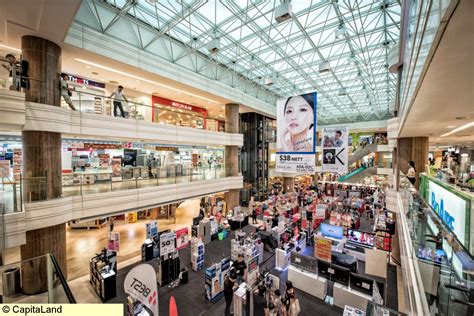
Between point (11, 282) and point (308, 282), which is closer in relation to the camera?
point (11, 282)

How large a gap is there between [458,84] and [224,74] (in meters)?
14.1

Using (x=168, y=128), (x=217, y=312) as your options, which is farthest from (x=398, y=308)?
(x=168, y=128)

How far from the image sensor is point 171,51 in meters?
11.3

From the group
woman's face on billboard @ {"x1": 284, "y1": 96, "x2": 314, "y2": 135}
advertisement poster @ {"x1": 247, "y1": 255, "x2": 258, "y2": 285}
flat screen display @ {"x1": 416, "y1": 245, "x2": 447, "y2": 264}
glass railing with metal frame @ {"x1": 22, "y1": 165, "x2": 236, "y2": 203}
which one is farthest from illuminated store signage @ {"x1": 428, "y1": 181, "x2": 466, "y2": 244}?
glass railing with metal frame @ {"x1": 22, "y1": 165, "x2": 236, "y2": 203}

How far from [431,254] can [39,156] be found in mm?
10901

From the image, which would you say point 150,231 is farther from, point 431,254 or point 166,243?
point 431,254

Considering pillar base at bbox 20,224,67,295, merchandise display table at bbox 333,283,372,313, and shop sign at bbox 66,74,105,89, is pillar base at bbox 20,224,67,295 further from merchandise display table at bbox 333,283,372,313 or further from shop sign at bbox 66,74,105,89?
merchandise display table at bbox 333,283,372,313

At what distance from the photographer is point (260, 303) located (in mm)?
6016

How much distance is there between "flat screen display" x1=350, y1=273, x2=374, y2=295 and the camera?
6.43m

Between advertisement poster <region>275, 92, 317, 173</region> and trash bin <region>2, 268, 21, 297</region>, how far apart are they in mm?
9698

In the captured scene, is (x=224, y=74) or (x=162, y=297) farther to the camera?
(x=224, y=74)

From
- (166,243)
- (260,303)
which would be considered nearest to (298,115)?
(260,303)

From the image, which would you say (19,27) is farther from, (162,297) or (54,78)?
(162,297)

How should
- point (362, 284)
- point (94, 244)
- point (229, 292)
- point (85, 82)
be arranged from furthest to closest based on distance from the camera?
point (94, 244) → point (85, 82) → point (362, 284) → point (229, 292)
